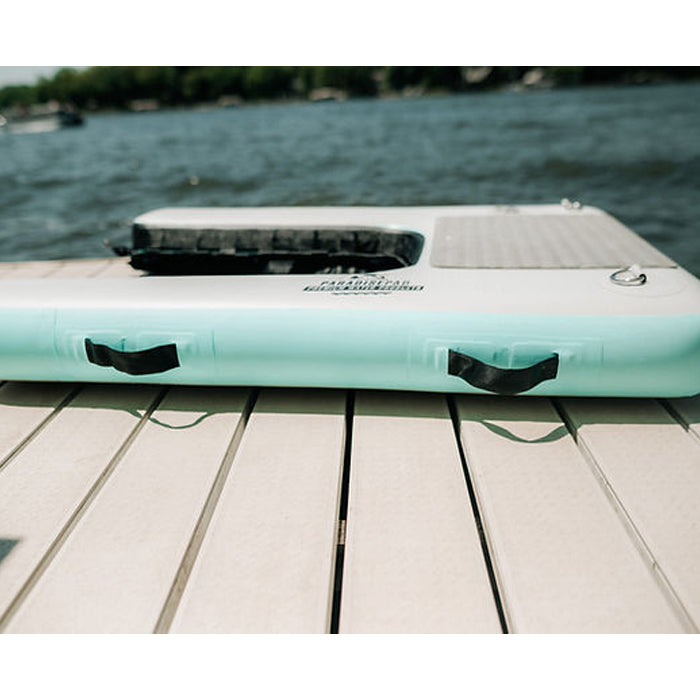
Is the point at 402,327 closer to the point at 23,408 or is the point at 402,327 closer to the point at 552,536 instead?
the point at 552,536

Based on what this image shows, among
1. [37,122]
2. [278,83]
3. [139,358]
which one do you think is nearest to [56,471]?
[139,358]

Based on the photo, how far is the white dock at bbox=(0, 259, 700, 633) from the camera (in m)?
1.06

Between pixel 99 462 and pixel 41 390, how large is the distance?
49 cm

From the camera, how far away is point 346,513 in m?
1.30

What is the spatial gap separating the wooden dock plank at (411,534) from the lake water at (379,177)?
389 cm

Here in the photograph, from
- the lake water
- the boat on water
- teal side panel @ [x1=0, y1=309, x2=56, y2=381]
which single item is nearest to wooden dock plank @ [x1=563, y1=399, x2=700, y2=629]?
teal side panel @ [x1=0, y1=309, x2=56, y2=381]

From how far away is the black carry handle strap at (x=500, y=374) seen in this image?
4.83 ft

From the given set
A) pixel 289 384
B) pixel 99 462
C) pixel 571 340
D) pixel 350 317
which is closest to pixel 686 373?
pixel 571 340

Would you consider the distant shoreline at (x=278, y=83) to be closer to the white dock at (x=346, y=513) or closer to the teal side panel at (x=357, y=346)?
the teal side panel at (x=357, y=346)

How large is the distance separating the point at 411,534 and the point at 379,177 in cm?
800

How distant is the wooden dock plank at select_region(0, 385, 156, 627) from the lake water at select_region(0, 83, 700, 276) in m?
3.82

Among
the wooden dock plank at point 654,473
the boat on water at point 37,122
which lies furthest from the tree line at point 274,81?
the wooden dock plank at point 654,473

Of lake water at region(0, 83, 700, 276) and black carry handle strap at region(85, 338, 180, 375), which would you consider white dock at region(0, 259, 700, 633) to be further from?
lake water at region(0, 83, 700, 276)
